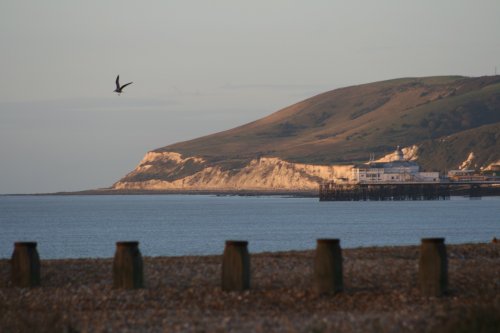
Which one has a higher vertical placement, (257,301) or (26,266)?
(26,266)

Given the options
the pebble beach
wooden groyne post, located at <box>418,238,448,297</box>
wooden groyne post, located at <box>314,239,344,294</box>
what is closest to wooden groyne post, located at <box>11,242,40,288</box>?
the pebble beach

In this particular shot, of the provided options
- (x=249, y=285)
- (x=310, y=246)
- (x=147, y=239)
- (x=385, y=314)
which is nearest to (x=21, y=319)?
(x=249, y=285)

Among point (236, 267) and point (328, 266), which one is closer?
point (328, 266)

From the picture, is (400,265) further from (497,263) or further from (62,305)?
(62,305)

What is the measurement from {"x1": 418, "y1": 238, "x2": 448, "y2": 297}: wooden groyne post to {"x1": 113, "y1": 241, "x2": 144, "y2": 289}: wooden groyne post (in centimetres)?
482

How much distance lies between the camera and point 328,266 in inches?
727

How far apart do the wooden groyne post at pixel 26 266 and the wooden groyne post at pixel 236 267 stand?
3716 mm

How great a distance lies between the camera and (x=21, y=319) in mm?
17266

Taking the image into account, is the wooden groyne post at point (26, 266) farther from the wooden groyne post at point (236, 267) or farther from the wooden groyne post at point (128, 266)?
the wooden groyne post at point (236, 267)

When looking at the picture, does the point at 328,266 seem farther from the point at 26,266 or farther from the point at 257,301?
the point at 26,266

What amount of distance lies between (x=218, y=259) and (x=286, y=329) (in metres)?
8.17

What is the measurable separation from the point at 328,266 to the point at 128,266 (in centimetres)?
352

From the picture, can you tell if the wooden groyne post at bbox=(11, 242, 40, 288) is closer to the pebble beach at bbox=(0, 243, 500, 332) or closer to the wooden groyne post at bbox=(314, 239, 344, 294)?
the pebble beach at bbox=(0, 243, 500, 332)

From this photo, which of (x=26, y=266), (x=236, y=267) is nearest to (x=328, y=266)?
(x=236, y=267)
